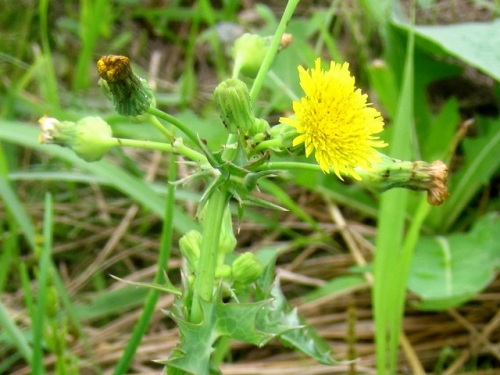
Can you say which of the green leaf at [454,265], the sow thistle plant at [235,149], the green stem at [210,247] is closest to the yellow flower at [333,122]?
the sow thistle plant at [235,149]

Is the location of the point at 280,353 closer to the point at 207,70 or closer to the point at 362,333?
the point at 362,333

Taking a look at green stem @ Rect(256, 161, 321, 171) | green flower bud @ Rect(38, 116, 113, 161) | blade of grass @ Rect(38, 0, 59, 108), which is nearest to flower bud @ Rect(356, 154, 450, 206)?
green stem @ Rect(256, 161, 321, 171)

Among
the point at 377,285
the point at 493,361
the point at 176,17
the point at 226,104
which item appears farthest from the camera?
the point at 176,17

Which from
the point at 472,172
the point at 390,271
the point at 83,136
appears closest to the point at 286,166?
the point at 83,136

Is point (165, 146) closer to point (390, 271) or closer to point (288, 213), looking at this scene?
point (390, 271)

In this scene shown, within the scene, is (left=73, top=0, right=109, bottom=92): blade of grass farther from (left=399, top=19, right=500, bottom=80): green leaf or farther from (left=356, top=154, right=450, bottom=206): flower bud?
(left=356, top=154, right=450, bottom=206): flower bud

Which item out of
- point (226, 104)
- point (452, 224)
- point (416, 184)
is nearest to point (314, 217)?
point (452, 224)
